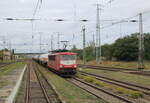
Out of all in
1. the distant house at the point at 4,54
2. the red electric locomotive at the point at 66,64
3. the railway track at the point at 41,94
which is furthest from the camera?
the distant house at the point at 4,54

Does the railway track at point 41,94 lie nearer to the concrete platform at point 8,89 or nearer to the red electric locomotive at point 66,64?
the concrete platform at point 8,89

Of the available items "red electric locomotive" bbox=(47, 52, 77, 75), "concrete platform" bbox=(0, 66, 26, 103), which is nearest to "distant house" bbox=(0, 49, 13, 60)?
"red electric locomotive" bbox=(47, 52, 77, 75)

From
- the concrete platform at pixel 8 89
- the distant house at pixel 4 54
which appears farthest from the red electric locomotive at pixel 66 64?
the distant house at pixel 4 54

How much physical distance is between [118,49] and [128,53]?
3456mm

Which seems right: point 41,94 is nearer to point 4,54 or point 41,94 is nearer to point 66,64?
point 66,64

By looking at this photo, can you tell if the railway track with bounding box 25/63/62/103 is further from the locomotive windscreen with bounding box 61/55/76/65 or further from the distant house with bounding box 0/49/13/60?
the distant house with bounding box 0/49/13/60

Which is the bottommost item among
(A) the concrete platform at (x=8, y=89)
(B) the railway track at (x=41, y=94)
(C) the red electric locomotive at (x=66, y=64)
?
(B) the railway track at (x=41, y=94)

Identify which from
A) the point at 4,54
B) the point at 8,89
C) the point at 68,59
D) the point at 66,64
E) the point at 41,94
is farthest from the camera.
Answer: the point at 4,54

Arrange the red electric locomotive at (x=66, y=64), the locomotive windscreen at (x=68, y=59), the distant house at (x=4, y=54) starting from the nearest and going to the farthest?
the red electric locomotive at (x=66, y=64), the locomotive windscreen at (x=68, y=59), the distant house at (x=4, y=54)

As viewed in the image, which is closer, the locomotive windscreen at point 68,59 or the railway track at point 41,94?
the railway track at point 41,94

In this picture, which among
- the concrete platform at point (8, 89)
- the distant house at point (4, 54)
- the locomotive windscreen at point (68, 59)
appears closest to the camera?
the concrete platform at point (8, 89)

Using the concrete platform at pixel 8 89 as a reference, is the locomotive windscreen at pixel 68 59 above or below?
above

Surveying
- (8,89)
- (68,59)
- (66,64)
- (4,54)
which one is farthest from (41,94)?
(4,54)

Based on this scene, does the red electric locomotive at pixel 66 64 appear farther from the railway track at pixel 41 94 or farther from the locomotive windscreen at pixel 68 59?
the railway track at pixel 41 94
